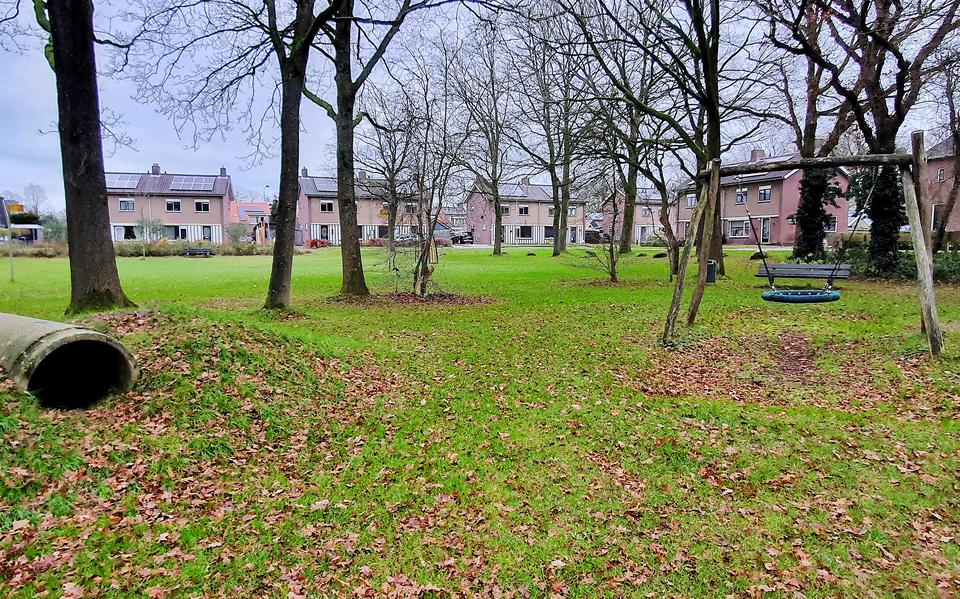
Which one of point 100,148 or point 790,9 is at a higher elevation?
point 790,9

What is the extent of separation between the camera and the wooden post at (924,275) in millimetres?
6727

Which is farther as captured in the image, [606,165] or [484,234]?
[484,234]

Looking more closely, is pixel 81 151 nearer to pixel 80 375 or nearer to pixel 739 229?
pixel 80 375

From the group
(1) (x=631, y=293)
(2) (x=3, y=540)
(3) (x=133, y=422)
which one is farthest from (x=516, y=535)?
(1) (x=631, y=293)

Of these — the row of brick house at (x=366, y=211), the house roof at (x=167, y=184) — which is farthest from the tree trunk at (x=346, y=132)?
the house roof at (x=167, y=184)

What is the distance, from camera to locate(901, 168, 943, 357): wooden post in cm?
673

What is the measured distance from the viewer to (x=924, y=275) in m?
6.75

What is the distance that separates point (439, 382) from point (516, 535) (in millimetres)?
3355

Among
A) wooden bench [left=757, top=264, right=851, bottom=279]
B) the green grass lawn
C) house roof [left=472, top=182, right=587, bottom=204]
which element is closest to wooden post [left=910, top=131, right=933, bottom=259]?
the green grass lawn

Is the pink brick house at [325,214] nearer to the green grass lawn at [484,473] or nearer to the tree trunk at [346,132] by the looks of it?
the tree trunk at [346,132]

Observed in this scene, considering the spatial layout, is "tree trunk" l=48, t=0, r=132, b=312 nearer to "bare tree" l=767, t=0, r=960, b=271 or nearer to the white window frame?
"bare tree" l=767, t=0, r=960, b=271

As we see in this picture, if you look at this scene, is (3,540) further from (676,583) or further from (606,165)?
(606,165)

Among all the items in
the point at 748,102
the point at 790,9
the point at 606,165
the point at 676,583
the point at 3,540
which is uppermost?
the point at 790,9

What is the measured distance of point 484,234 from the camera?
220 feet
